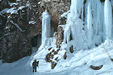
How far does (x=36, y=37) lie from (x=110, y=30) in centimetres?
1235

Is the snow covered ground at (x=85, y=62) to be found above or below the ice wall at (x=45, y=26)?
below

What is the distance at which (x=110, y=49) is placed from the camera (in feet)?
31.8

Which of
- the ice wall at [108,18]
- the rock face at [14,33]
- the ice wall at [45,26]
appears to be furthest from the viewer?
the rock face at [14,33]

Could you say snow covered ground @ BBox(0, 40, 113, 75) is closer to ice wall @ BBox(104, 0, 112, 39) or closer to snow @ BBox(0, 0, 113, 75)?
snow @ BBox(0, 0, 113, 75)

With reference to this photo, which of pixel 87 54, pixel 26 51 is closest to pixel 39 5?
pixel 26 51

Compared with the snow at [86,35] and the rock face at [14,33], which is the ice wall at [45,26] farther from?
the snow at [86,35]

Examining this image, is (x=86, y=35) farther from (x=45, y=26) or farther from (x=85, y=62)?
(x=45, y=26)

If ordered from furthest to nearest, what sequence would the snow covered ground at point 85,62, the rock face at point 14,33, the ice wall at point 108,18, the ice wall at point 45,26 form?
the rock face at point 14,33 < the ice wall at point 45,26 < the ice wall at point 108,18 < the snow covered ground at point 85,62

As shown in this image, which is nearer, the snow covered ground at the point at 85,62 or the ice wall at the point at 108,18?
the snow covered ground at the point at 85,62

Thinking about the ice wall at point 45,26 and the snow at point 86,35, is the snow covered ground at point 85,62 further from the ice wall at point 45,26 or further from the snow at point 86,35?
the ice wall at point 45,26

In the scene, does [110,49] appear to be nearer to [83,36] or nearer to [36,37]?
[83,36]

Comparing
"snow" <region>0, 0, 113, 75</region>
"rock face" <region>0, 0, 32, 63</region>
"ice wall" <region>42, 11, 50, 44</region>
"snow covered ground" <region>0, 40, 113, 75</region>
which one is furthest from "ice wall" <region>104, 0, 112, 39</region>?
"rock face" <region>0, 0, 32, 63</region>

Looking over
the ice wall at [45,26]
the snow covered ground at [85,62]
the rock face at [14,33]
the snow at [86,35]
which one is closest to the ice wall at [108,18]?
the snow at [86,35]

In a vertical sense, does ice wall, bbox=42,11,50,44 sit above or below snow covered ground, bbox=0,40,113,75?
above
